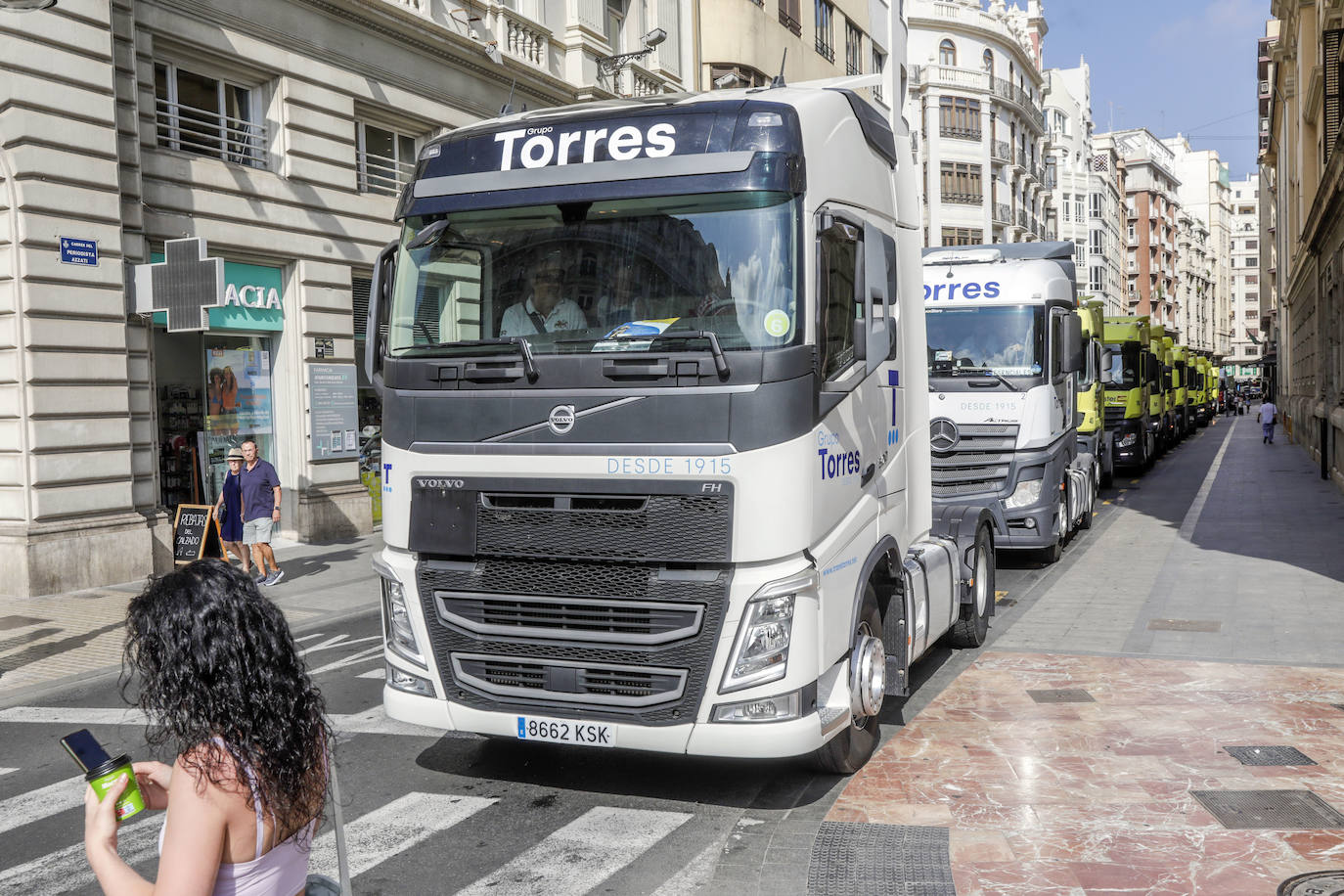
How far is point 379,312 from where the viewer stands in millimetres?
6387

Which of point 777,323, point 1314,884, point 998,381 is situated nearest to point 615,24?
point 998,381

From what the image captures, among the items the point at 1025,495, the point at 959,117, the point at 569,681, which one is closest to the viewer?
the point at 569,681

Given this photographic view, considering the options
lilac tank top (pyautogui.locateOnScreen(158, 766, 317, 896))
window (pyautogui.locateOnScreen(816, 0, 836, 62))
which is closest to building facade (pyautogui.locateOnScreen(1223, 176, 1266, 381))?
window (pyautogui.locateOnScreen(816, 0, 836, 62))

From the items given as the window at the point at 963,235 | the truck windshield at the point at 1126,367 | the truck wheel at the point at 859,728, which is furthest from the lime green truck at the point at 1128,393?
the window at the point at 963,235

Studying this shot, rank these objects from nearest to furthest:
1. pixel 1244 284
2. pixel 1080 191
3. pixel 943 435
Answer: pixel 943 435 → pixel 1080 191 → pixel 1244 284

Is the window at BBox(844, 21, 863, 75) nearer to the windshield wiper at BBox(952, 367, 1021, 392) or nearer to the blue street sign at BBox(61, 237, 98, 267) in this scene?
the windshield wiper at BBox(952, 367, 1021, 392)

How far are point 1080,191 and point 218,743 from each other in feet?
308

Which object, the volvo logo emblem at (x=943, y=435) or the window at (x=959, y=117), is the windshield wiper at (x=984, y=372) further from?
the window at (x=959, y=117)

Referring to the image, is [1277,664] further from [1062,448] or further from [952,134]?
[952,134]

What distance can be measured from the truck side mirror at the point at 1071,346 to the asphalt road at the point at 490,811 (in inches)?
234

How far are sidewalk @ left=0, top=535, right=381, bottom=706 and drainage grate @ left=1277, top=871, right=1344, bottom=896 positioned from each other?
7433 millimetres

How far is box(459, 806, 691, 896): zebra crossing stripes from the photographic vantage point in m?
4.98

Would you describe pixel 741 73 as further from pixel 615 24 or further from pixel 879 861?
pixel 879 861

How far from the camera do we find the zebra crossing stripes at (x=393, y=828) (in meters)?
5.34
